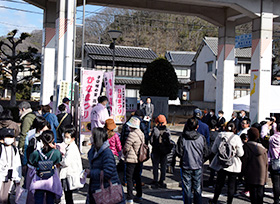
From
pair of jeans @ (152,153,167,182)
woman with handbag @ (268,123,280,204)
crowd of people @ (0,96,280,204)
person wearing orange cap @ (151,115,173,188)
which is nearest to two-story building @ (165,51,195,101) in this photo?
pair of jeans @ (152,153,167,182)

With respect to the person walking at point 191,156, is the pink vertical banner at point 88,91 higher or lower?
higher

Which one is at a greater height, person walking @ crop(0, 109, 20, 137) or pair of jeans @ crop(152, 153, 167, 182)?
person walking @ crop(0, 109, 20, 137)

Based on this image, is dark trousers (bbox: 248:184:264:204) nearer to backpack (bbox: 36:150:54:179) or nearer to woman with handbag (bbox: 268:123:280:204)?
woman with handbag (bbox: 268:123:280:204)

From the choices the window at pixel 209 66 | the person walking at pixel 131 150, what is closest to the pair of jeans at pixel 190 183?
the person walking at pixel 131 150

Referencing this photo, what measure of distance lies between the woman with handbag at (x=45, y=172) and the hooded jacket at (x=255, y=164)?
3.41 meters

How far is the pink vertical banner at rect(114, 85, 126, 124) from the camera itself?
1645 centimetres

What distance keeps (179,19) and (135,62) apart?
35673 millimetres

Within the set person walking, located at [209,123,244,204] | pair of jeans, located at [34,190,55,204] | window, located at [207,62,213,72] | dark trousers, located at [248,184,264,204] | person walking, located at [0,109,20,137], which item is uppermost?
window, located at [207,62,213,72]

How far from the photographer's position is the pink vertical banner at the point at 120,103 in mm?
16453

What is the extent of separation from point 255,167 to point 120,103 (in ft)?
37.2

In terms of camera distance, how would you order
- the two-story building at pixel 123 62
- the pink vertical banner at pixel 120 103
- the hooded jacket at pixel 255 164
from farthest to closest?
the two-story building at pixel 123 62
the pink vertical banner at pixel 120 103
the hooded jacket at pixel 255 164

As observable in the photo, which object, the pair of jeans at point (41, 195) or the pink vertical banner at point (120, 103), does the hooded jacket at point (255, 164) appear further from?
the pink vertical banner at point (120, 103)

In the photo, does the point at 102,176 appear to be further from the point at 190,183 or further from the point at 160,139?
the point at 160,139

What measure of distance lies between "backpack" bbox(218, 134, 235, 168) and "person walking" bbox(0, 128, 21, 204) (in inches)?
144
